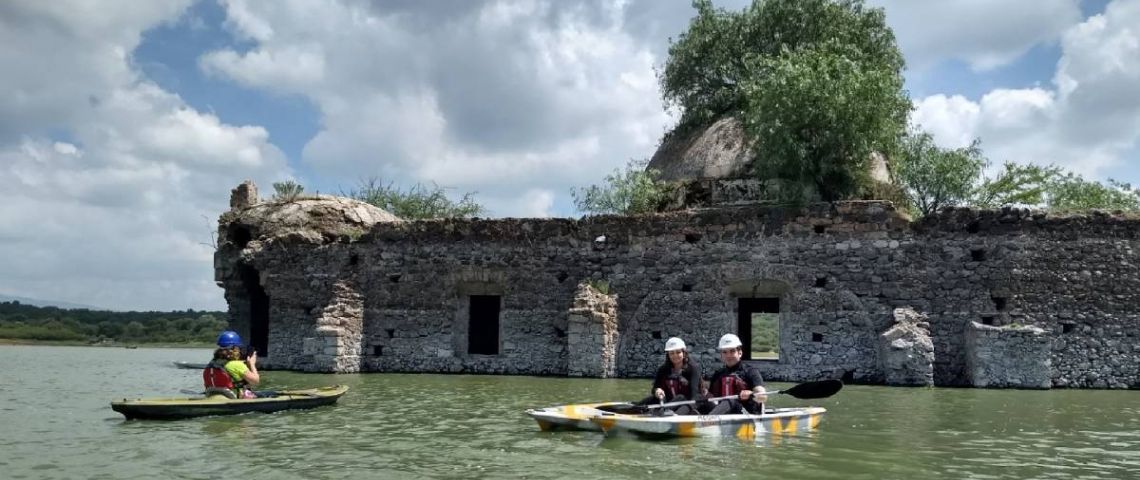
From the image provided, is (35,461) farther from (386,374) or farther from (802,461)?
(386,374)

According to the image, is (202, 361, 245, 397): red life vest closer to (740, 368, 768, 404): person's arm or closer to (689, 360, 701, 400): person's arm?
(689, 360, 701, 400): person's arm

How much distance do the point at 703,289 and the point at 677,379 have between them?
7.42 meters

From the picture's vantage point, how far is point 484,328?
22.3 metres

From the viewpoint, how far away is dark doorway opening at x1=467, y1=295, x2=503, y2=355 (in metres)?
22.1

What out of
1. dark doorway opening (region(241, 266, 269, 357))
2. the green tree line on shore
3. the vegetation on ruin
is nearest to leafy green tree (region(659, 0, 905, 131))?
the vegetation on ruin

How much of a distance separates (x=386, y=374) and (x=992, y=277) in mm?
12506

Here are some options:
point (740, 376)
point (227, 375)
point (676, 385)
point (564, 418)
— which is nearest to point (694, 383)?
point (676, 385)

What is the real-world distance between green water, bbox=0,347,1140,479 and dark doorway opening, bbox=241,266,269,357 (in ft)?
27.1

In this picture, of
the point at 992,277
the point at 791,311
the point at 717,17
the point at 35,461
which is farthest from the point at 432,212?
the point at 35,461

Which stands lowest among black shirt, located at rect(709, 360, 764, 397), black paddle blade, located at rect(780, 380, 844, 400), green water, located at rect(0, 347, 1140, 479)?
green water, located at rect(0, 347, 1140, 479)

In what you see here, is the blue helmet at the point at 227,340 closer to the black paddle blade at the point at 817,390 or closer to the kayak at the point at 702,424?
the kayak at the point at 702,424

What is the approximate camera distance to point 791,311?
58.5ft

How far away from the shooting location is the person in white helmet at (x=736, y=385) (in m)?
10.4

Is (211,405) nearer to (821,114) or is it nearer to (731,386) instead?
(731,386)
